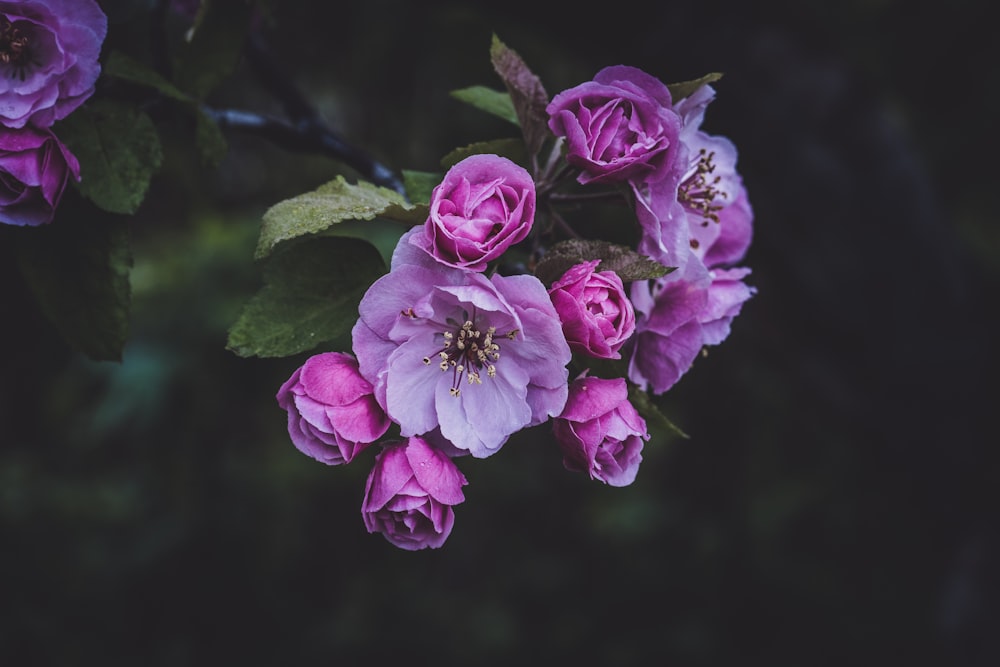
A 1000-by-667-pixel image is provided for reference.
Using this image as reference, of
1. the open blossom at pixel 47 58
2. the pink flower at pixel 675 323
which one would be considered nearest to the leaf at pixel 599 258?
the pink flower at pixel 675 323

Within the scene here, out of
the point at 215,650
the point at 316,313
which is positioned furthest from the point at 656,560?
the point at 316,313

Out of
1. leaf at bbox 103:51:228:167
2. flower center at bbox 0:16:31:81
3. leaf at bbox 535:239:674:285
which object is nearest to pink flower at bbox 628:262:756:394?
leaf at bbox 535:239:674:285

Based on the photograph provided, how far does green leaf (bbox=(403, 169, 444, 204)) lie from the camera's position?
0.91 m

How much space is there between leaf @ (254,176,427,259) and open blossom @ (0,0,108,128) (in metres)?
0.29

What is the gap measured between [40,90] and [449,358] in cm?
54

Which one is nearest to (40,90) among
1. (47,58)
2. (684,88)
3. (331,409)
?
(47,58)

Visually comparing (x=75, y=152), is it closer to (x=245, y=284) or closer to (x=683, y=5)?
(x=683, y=5)

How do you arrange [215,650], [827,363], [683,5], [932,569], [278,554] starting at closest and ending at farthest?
[683,5]
[827,363]
[932,569]
[215,650]
[278,554]

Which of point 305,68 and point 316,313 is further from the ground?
point 316,313

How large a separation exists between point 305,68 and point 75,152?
267 cm

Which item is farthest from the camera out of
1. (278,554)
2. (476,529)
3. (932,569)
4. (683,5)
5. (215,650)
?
(476,529)

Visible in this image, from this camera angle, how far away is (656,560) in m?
3.46

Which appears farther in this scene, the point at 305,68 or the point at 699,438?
the point at 699,438

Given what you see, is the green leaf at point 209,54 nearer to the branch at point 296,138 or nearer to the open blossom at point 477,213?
the branch at point 296,138
